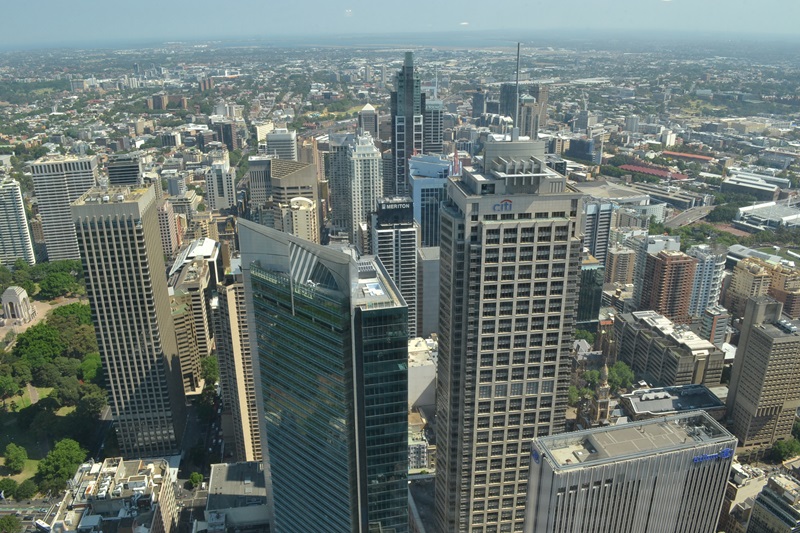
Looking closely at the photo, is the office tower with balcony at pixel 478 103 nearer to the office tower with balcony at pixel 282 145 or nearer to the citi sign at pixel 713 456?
the office tower with balcony at pixel 282 145

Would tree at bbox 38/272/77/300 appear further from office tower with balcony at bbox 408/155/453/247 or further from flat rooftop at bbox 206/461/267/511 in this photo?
flat rooftop at bbox 206/461/267/511

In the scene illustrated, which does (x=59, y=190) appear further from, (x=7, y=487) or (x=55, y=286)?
(x=7, y=487)

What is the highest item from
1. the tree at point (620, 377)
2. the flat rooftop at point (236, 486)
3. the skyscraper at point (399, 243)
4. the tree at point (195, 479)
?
the skyscraper at point (399, 243)

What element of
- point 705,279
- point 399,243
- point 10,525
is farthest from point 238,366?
point 705,279

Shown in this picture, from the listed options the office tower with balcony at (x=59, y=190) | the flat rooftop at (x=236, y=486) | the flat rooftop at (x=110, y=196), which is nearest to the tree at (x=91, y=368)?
the flat rooftop at (x=110, y=196)

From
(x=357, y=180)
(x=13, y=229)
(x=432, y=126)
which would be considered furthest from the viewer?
(x=432, y=126)

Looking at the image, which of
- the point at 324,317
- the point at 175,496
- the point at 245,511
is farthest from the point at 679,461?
the point at 175,496

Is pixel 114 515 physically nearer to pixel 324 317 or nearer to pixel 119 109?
pixel 324 317
